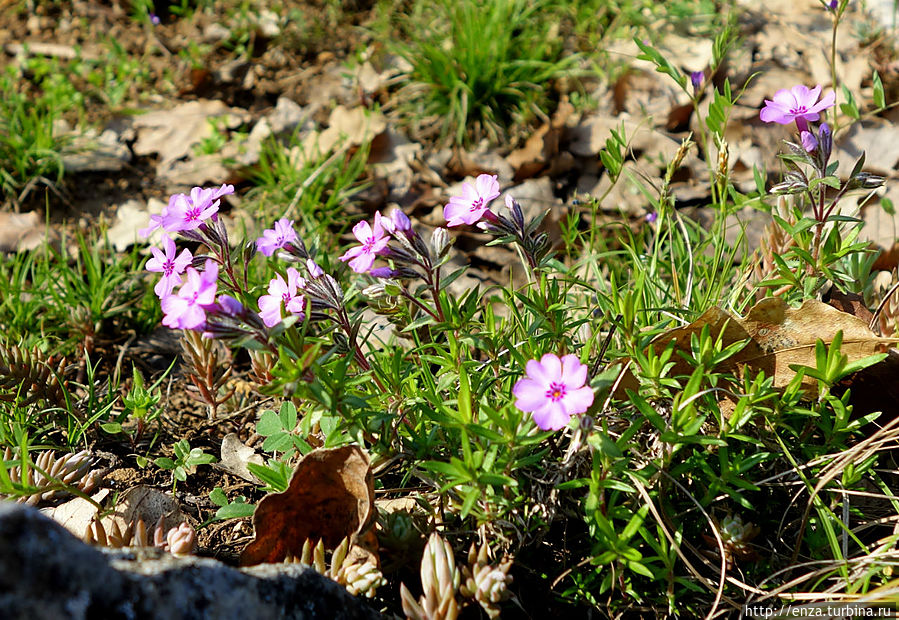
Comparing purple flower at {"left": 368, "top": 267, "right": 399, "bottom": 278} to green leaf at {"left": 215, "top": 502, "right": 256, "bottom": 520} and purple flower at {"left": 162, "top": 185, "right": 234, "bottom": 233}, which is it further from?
green leaf at {"left": 215, "top": 502, "right": 256, "bottom": 520}

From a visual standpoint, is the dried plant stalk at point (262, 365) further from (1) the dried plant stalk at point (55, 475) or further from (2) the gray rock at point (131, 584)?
(2) the gray rock at point (131, 584)

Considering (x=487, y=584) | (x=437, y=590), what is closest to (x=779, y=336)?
(x=487, y=584)

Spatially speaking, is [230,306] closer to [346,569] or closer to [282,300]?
[282,300]

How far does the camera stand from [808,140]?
2281 mm

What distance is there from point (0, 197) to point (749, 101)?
4577 millimetres

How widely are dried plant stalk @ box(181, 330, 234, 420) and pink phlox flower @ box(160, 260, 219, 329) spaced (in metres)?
0.96

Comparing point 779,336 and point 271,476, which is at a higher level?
point 779,336

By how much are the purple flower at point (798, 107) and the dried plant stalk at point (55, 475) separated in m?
2.51

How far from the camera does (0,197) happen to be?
424 centimetres

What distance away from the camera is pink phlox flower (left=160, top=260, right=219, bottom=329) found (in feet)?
5.72

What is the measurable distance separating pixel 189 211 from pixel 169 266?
0.18 m

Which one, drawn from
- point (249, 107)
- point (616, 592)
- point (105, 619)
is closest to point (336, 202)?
point (249, 107)

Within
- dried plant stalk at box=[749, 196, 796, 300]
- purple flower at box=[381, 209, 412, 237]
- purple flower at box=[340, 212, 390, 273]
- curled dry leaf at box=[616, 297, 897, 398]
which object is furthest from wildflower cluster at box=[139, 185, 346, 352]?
dried plant stalk at box=[749, 196, 796, 300]

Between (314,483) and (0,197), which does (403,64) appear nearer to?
(0,197)
